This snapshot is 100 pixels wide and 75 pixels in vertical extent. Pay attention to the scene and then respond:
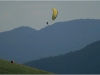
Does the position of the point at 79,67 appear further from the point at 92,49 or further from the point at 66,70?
the point at 92,49

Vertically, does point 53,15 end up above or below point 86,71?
above

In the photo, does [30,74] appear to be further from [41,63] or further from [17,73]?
[41,63]

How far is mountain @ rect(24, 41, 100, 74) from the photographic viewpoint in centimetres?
14320

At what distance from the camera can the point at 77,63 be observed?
6063 inches

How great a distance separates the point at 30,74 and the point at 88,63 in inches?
4910

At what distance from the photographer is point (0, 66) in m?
33.2

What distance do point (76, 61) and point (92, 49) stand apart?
17.5 meters

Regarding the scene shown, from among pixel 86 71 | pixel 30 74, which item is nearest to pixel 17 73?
pixel 30 74

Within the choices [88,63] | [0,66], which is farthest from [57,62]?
[0,66]

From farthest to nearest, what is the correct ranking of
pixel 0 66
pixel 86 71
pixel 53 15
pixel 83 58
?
1. pixel 83 58
2. pixel 86 71
3. pixel 0 66
4. pixel 53 15

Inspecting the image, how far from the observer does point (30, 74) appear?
103ft

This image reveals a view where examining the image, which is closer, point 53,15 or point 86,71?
point 53,15

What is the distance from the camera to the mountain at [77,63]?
143 m

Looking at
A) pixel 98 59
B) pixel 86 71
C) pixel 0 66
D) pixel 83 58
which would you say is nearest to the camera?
pixel 0 66
